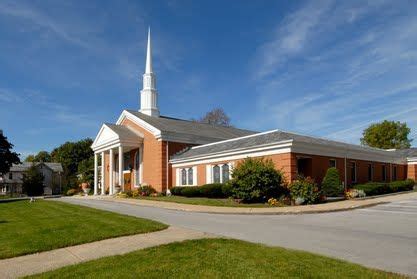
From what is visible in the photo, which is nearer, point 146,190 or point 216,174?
point 216,174

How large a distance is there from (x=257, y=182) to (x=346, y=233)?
10936mm

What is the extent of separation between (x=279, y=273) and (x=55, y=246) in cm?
615

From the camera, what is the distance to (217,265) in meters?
7.35

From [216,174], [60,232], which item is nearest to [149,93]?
[216,174]

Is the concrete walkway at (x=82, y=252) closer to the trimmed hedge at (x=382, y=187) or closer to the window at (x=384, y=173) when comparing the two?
the trimmed hedge at (x=382, y=187)

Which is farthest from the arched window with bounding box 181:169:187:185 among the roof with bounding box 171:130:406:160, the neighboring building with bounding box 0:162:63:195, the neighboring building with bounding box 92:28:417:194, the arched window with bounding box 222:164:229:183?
the neighboring building with bounding box 0:162:63:195

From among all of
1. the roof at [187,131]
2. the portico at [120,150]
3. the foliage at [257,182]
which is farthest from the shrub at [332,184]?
the portico at [120,150]

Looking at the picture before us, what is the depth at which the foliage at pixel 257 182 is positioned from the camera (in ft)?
74.6

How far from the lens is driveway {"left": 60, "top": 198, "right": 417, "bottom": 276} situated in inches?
336

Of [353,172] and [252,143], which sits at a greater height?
[252,143]

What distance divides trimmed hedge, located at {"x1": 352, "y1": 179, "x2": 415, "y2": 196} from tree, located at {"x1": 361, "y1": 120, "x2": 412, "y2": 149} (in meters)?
33.2

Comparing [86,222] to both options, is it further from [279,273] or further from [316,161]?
[316,161]

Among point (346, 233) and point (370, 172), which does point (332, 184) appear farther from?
point (346, 233)

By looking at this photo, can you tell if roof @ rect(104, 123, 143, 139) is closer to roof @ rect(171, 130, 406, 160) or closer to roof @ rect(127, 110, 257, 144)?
roof @ rect(127, 110, 257, 144)
